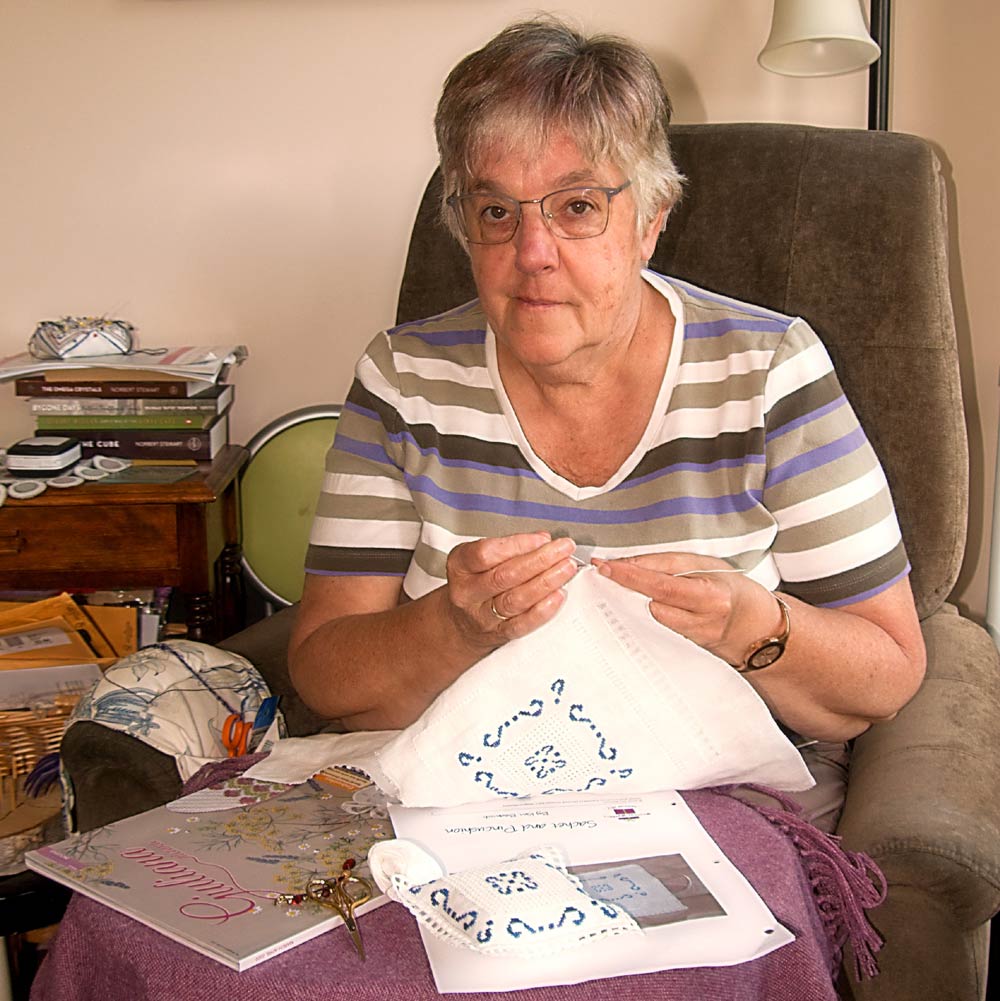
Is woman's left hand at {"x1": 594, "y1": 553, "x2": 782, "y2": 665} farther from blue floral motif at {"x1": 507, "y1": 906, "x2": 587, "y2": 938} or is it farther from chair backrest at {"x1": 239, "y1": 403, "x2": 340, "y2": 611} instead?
chair backrest at {"x1": 239, "y1": 403, "x2": 340, "y2": 611}

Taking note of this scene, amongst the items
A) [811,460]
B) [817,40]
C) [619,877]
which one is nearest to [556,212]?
[811,460]

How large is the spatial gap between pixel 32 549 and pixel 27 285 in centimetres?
63

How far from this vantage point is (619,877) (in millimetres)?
893

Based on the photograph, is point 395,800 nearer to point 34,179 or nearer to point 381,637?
point 381,637

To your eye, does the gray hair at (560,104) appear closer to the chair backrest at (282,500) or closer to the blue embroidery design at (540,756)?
the blue embroidery design at (540,756)

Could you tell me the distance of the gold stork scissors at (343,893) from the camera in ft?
2.81

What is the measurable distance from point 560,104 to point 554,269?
0.16 metres

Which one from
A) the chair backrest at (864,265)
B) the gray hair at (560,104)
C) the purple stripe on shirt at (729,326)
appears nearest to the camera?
the gray hair at (560,104)

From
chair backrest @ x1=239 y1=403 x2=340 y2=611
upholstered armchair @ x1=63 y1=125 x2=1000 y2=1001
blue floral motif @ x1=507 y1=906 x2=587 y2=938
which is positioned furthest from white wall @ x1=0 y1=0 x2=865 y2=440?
blue floral motif @ x1=507 y1=906 x2=587 y2=938

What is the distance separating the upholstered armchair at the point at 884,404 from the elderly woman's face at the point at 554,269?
36 centimetres

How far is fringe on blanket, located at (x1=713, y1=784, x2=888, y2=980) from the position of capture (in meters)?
0.98

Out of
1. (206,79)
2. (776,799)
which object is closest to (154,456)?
(206,79)

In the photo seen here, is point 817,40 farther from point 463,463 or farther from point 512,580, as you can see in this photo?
point 512,580

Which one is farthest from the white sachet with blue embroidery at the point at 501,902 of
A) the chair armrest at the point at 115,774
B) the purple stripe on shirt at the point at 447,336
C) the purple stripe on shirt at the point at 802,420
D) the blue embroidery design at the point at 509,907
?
the purple stripe on shirt at the point at 447,336
